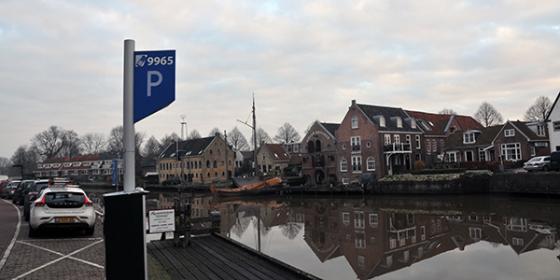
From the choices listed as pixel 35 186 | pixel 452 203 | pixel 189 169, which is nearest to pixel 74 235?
pixel 35 186

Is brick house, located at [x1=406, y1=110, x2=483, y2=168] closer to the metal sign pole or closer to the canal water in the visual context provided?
the canal water

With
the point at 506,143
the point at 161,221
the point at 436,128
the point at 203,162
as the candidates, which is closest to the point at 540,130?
the point at 506,143

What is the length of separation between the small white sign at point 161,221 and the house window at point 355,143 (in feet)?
147

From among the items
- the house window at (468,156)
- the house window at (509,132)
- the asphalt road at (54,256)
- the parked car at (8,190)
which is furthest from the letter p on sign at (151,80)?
the house window at (468,156)

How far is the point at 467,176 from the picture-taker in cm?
3997

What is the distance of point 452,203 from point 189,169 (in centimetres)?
6090

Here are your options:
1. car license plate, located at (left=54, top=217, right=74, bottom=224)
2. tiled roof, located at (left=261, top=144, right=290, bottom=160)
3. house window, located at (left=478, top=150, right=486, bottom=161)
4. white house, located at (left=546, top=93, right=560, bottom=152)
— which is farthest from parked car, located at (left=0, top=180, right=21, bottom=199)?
tiled roof, located at (left=261, top=144, right=290, bottom=160)

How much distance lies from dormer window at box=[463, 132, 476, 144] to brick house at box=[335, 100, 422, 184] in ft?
17.9

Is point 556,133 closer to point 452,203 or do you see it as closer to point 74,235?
point 452,203

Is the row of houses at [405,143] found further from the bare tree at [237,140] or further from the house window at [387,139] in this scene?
the bare tree at [237,140]

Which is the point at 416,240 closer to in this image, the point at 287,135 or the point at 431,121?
the point at 431,121

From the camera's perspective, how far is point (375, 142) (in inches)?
2119

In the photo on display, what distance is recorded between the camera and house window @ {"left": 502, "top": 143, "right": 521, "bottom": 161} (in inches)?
2003

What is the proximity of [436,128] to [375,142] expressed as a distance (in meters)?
13.4
